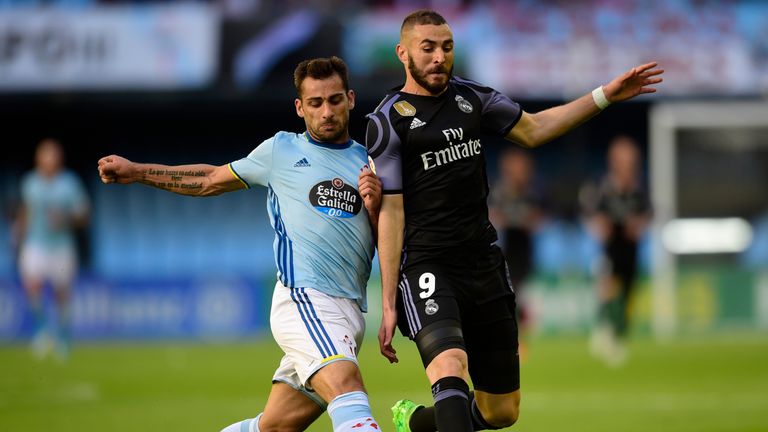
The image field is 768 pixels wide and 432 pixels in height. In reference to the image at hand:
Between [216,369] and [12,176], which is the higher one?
[12,176]

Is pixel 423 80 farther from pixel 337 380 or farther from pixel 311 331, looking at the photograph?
pixel 337 380

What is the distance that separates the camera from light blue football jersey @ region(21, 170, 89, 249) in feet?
59.0

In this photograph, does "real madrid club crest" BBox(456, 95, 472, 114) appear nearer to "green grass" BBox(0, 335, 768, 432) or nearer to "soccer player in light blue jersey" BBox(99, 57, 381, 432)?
"soccer player in light blue jersey" BBox(99, 57, 381, 432)

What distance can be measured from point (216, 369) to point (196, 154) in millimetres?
14787

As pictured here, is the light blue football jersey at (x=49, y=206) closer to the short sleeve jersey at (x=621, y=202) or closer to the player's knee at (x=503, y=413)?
the short sleeve jersey at (x=621, y=202)

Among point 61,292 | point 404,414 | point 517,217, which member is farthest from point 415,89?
point 61,292

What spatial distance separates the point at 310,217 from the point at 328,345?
2.28ft

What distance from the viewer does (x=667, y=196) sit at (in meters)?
24.5

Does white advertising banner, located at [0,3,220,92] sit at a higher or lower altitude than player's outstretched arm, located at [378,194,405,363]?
higher

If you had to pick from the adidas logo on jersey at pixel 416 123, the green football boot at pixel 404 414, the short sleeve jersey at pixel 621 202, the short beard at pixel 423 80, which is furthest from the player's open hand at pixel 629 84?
the short sleeve jersey at pixel 621 202

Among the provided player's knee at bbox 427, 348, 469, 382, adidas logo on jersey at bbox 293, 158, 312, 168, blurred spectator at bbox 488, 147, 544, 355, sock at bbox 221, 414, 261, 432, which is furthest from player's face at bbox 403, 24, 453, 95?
blurred spectator at bbox 488, 147, 544, 355

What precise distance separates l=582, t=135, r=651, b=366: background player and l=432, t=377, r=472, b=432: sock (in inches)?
413

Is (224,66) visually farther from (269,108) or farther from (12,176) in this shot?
(12,176)

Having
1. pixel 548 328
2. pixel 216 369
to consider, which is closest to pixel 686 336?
pixel 548 328
